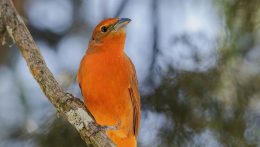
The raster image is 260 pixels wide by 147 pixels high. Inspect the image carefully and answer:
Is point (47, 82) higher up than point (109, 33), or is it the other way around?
point (47, 82)

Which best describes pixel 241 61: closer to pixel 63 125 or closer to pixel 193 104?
pixel 193 104

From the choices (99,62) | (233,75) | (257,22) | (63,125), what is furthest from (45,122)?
(257,22)

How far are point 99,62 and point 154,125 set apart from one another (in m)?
0.80

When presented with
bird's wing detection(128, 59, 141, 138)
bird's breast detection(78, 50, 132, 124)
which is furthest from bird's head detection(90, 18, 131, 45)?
bird's wing detection(128, 59, 141, 138)

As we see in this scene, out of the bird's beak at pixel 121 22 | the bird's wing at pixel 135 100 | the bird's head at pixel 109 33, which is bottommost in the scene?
the bird's wing at pixel 135 100

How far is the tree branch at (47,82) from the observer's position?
147 inches

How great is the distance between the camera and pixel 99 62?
4.95 metres

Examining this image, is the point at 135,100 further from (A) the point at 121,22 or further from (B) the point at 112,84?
(A) the point at 121,22

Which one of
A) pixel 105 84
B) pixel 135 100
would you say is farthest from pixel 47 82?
pixel 135 100

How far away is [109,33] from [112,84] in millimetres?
601

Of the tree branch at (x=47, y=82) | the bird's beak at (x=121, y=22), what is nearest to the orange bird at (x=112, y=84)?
the bird's beak at (x=121, y=22)

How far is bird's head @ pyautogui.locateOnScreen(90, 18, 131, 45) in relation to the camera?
201 inches

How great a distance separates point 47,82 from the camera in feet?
12.2

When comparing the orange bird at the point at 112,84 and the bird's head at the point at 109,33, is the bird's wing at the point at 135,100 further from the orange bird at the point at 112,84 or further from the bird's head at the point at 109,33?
the bird's head at the point at 109,33
